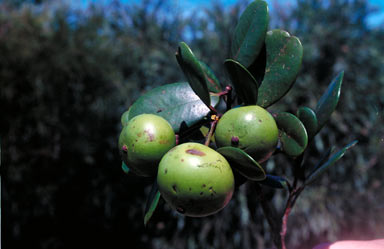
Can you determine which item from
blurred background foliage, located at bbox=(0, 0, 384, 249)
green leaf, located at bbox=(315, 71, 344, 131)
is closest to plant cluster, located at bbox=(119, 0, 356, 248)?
green leaf, located at bbox=(315, 71, 344, 131)

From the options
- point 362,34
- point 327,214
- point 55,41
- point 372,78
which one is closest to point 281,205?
point 327,214

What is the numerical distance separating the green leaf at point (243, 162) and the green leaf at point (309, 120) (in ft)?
0.59

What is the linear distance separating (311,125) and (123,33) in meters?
3.56

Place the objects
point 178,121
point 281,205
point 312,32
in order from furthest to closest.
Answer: point 312,32, point 281,205, point 178,121

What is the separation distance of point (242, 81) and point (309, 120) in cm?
18

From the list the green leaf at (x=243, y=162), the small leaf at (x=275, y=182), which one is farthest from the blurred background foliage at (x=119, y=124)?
the green leaf at (x=243, y=162)

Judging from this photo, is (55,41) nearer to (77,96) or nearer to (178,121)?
(77,96)

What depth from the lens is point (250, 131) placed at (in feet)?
2.11

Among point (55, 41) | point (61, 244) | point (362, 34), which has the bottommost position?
point (61, 244)

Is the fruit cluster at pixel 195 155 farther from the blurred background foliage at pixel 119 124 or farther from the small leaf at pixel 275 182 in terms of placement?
the blurred background foliage at pixel 119 124

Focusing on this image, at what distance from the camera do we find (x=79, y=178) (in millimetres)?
3572

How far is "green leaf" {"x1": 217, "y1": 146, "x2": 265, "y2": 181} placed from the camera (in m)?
0.59

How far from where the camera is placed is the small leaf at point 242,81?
0.65m

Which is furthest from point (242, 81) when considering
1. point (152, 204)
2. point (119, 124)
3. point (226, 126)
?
point (119, 124)
